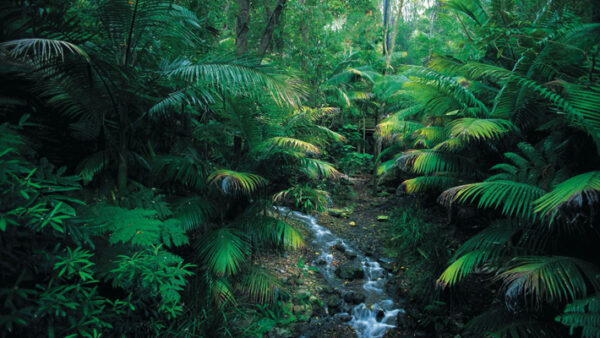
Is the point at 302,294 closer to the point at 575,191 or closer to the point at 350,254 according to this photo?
the point at 350,254

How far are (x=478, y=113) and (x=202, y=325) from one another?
16.4 feet

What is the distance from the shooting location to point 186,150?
424 cm

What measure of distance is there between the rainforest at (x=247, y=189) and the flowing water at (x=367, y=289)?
3 cm

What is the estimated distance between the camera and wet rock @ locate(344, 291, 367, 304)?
4.40 metres

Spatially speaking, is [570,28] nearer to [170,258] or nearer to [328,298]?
[328,298]

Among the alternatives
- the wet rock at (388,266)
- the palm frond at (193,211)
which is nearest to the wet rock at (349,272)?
the wet rock at (388,266)

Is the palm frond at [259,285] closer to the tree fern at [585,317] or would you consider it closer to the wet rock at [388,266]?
the wet rock at [388,266]

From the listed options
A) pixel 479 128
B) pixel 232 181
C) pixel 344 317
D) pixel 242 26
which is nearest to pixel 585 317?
pixel 479 128

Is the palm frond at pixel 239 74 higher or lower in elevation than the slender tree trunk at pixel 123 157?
higher

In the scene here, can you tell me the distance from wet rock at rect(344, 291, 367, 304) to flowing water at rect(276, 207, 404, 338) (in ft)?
0.19

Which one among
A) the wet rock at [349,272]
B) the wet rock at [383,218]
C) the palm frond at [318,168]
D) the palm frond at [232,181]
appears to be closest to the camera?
the palm frond at [232,181]

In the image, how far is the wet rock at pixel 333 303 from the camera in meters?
4.30

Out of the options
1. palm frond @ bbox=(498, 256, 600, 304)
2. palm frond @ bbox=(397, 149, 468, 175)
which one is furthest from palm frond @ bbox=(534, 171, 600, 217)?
palm frond @ bbox=(397, 149, 468, 175)

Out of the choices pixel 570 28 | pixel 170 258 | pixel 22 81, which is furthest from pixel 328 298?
pixel 570 28
